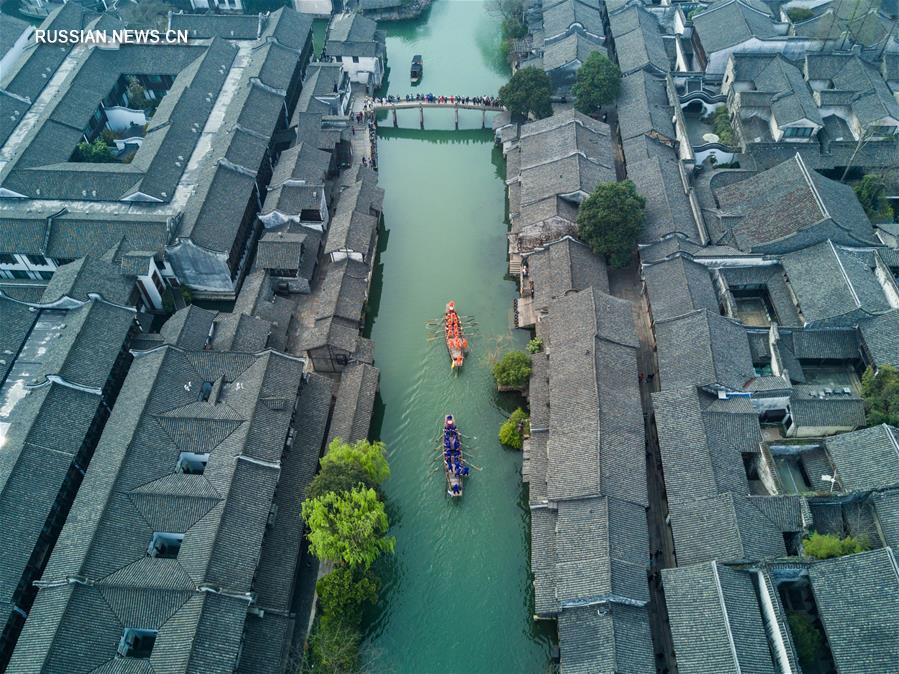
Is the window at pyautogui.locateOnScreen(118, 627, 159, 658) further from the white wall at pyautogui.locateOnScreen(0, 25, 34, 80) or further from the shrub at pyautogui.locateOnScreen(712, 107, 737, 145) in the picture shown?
the white wall at pyautogui.locateOnScreen(0, 25, 34, 80)

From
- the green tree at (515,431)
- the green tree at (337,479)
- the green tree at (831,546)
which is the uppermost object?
the green tree at (515,431)

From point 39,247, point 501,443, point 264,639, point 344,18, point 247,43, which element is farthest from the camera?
point 344,18

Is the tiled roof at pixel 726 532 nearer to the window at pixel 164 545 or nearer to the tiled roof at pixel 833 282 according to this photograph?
the tiled roof at pixel 833 282

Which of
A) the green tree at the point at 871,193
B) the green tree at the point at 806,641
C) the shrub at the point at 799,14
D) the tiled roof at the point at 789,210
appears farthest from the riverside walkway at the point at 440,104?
the green tree at the point at 806,641

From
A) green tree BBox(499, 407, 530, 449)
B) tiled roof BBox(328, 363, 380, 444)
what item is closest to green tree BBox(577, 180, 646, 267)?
green tree BBox(499, 407, 530, 449)

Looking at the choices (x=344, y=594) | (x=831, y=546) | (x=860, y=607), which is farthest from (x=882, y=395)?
(x=344, y=594)

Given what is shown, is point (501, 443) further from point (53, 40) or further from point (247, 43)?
point (53, 40)

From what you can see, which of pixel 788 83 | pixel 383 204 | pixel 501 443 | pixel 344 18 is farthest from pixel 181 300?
pixel 788 83
